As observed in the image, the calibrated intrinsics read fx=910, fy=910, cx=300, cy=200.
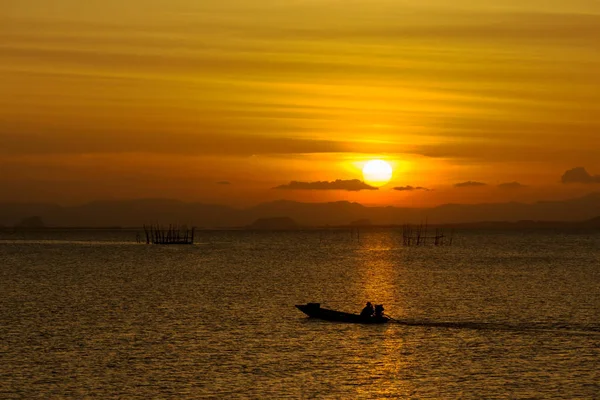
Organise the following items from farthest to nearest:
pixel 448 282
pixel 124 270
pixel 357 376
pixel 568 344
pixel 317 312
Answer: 1. pixel 124 270
2. pixel 448 282
3. pixel 317 312
4. pixel 568 344
5. pixel 357 376

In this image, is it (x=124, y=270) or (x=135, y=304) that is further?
(x=124, y=270)

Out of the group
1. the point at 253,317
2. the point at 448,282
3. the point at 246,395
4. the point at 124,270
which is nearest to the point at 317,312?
the point at 253,317

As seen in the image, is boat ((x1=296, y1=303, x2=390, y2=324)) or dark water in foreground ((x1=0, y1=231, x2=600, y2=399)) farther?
boat ((x1=296, y1=303, x2=390, y2=324))

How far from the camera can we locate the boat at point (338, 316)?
77.2 m

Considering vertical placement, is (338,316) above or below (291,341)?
above

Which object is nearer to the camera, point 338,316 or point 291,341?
point 291,341

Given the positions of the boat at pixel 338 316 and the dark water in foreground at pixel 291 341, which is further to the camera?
the boat at pixel 338 316

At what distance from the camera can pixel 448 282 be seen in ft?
432

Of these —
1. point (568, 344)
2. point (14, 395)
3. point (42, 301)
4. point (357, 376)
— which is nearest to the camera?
point (14, 395)

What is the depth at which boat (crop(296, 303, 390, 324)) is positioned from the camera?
77.2m

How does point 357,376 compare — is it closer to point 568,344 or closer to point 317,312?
point 568,344

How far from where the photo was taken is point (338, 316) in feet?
261

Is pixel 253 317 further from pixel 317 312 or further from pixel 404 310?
pixel 404 310

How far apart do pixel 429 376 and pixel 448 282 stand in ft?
257
